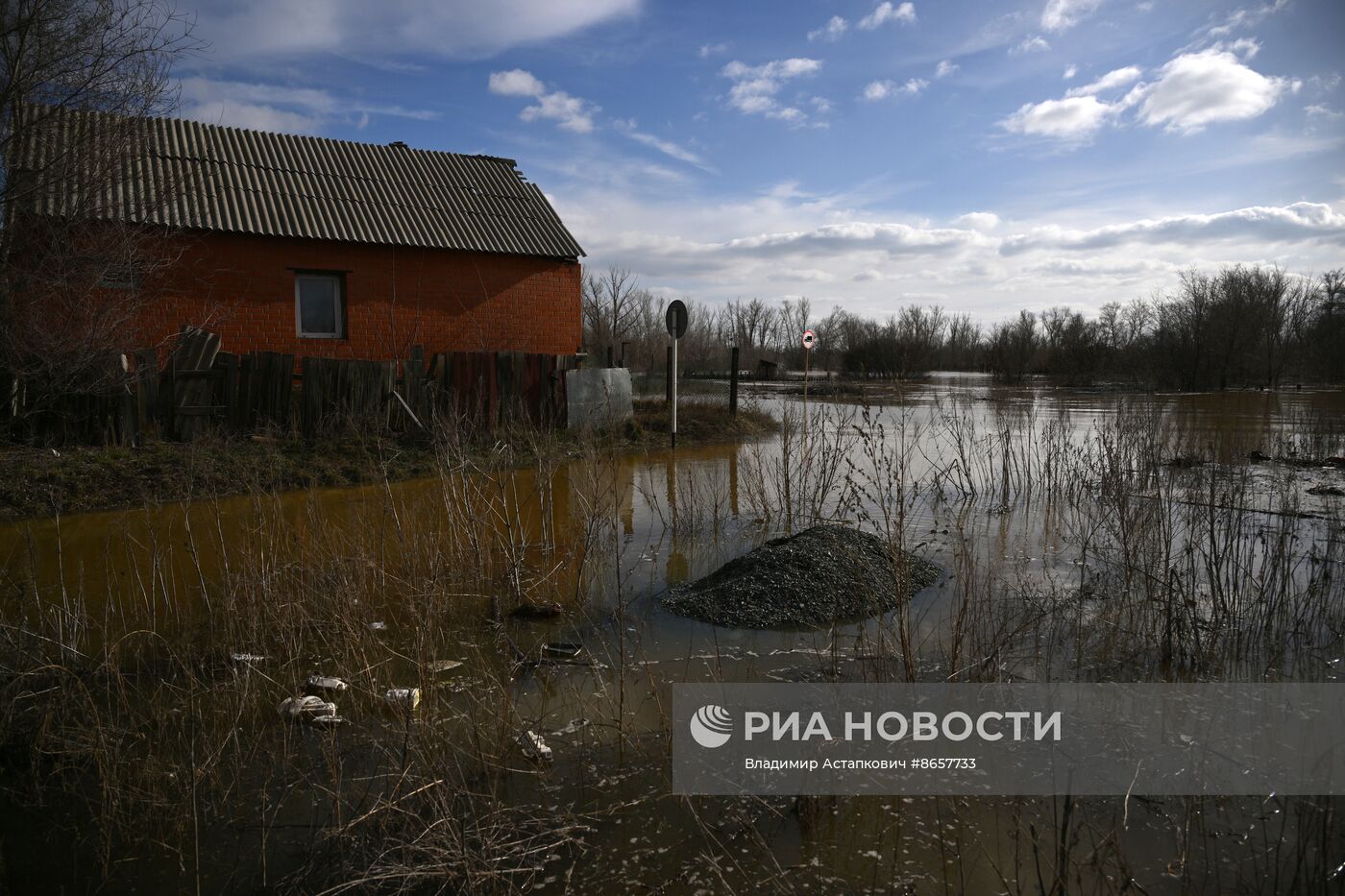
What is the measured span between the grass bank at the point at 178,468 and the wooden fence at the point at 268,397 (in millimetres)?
367

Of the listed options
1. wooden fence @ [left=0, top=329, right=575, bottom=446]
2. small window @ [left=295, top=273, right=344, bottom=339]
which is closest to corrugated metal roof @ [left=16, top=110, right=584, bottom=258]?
small window @ [left=295, top=273, right=344, bottom=339]

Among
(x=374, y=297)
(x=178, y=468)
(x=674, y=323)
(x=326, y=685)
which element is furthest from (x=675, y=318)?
(x=326, y=685)

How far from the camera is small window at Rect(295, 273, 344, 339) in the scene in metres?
16.2

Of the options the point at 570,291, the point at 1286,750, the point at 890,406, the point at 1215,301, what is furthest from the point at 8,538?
the point at 1215,301

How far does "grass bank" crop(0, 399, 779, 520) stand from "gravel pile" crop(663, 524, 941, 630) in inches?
81.4

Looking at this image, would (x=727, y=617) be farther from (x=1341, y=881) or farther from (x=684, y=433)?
(x=684, y=433)

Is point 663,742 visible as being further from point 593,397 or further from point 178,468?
point 593,397

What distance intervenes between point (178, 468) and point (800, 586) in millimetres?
8013

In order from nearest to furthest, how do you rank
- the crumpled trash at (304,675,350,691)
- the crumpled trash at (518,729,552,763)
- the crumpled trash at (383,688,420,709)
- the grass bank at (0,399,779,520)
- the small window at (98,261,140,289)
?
the crumpled trash at (383,688,420,709) → the crumpled trash at (518,729,552,763) → the crumpled trash at (304,675,350,691) → the grass bank at (0,399,779,520) → the small window at (98,261,140,289)

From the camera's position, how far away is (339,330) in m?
16.5

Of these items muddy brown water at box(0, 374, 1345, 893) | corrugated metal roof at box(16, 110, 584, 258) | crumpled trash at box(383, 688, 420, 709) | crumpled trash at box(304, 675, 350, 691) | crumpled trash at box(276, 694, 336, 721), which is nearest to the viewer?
muddy brown water at box(0, 374, 1345, 893)

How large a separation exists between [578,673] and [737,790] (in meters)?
1.56

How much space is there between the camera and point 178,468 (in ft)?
33.7

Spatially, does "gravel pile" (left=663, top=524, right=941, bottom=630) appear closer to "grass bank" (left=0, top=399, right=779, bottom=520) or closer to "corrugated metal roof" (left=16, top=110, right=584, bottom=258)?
"grass bank" (left=0, top=399, right=779, bottom=520)
